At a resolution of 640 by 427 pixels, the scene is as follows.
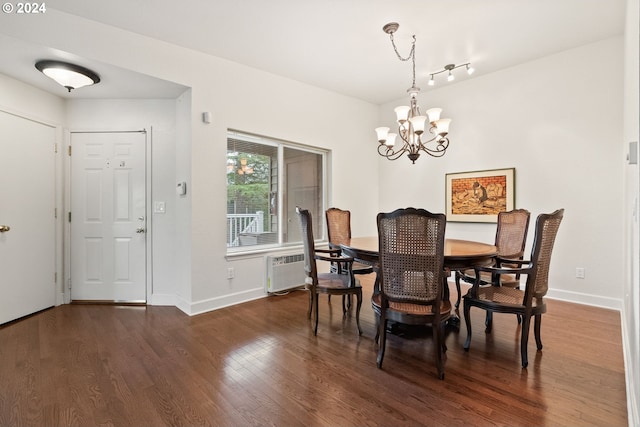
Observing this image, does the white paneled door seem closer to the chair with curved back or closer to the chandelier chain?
the chair with curved back

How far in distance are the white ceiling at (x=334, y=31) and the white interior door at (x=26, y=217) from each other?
0.60 meters

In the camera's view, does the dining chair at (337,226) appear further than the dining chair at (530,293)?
Yes

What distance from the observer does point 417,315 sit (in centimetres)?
196

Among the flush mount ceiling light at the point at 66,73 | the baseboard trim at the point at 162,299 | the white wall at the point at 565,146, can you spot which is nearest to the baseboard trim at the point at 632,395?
the white wall at the point at 565,146

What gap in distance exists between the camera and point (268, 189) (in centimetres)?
408

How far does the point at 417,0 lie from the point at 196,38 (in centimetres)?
216

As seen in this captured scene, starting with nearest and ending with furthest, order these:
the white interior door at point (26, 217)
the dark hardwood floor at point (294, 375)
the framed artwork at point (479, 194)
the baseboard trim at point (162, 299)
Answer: the dark hardwood floor at point (294, 375) < the white interior door at point (26, 217) < the baseboard trim at point (162, 299) < the framed artwork at point (479, 194)

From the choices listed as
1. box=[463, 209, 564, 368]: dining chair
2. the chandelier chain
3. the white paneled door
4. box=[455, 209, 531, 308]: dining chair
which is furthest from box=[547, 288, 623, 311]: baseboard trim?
the white paneled door

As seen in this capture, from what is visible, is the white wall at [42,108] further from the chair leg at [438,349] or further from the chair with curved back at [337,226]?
the chair leg at [438,349]

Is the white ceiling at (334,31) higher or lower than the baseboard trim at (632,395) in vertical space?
higher

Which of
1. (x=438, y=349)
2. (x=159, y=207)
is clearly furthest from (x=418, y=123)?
(x=159, y=207)

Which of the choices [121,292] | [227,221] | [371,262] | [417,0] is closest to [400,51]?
[417,0]

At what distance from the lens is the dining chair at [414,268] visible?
1.89 metres

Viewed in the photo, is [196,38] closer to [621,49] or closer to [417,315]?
[417,315]
